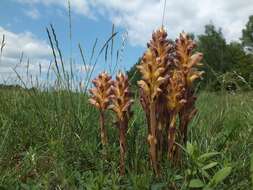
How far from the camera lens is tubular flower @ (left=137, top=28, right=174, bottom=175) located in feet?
8.67

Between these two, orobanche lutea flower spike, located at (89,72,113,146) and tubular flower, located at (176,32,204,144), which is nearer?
tubular flower, located at (176,32,204,144)

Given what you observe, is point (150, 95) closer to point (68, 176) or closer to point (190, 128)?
point (68, 176)

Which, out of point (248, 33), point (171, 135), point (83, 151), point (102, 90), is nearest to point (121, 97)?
point (102, 90)

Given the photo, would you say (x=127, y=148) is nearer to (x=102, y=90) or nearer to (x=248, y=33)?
(x=102, y=90)

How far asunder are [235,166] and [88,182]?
3.03 ft

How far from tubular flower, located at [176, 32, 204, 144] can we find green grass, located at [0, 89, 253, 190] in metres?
0.23

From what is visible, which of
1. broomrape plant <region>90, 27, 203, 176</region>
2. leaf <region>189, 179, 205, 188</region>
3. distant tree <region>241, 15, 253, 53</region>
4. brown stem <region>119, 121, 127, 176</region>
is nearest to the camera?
leaf <region>189, 179, 205, 188</region>

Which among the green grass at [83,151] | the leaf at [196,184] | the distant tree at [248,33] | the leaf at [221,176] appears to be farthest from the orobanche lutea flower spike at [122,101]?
the distant tree at [248,33]

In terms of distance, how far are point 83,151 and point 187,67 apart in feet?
3.14

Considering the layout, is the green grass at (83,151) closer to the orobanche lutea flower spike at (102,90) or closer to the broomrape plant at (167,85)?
the broomrape plant at (167,85)

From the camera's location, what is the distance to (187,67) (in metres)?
2.75

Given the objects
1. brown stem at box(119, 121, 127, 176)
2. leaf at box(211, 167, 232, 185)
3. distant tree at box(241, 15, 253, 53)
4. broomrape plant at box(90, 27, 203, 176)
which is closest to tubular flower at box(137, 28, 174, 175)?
broomrape plant at box(90, 27, 203, 176)

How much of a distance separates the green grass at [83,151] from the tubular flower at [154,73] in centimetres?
23

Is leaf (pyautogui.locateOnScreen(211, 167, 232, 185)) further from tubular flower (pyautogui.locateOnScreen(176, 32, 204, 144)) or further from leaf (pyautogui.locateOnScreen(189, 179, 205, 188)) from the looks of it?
tubular flower (pyautogui.locateOnScreen(176, 32, 204, 144))
